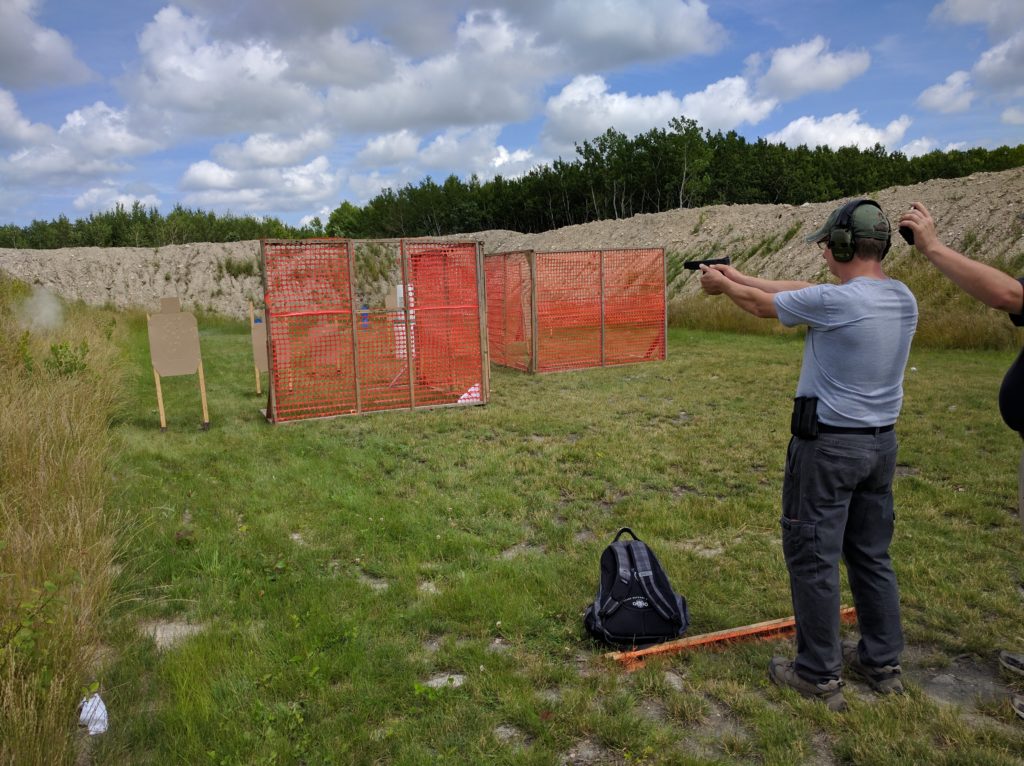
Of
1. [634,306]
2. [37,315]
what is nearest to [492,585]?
[634,306]

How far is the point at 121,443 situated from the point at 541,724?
6.94 meters

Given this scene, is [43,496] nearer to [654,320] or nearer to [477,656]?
[477,656]

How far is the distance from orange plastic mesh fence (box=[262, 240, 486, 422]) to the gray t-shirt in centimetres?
705

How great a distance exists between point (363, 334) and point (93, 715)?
330 inches

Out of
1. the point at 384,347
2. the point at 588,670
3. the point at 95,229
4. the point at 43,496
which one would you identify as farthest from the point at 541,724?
the point at 95,229

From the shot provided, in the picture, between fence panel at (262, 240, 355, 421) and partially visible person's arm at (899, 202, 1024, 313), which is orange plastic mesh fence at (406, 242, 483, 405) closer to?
fence panel at (262, 240, 355, 421)

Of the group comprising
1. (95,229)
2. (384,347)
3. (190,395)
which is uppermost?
(95,229)

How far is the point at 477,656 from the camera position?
3.74m

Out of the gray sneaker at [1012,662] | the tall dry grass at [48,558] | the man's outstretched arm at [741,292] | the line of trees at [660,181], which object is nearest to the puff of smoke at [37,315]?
the tall dry grass at [48,558]

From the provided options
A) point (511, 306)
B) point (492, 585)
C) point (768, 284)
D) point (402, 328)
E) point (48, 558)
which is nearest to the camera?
point (768, 284)

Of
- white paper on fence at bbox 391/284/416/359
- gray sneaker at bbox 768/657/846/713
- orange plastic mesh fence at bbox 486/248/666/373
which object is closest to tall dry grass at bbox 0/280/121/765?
gray sneaker at bbox 768/657/846/713

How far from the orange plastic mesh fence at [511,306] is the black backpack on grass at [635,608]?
33.7 ft

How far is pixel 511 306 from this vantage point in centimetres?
1508

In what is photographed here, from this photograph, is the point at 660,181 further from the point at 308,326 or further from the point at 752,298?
the point at 752,298
